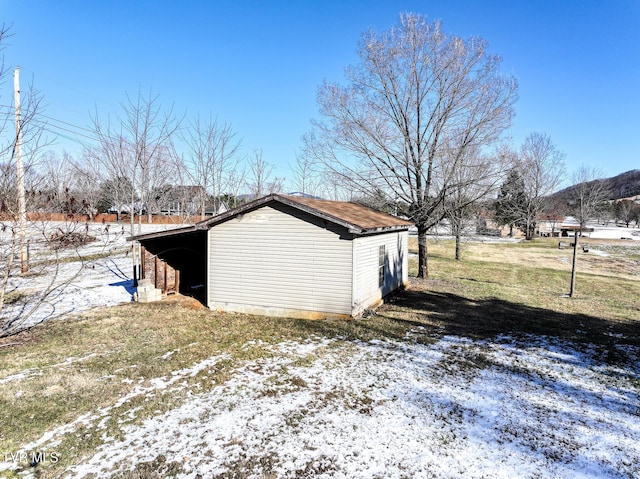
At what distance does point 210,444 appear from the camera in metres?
4.17

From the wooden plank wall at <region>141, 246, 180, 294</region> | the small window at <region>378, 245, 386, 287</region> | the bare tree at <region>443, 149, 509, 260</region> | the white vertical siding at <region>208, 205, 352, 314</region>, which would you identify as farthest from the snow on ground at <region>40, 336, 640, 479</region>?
the bare tree at <region>443, 149, 509, 260</region>

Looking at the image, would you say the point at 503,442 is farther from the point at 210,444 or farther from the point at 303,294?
the point at 303,294

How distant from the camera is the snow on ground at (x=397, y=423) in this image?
3.86 m

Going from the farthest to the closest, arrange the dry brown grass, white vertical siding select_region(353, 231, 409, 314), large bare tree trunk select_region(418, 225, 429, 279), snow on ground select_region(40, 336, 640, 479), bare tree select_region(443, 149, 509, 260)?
1. large bare tree trunk select_region(418, 225, 429, 279)
2. bare tree select_region(443, 149, 509, 260)
3. white vertical siding select_region(353, 231, 409, 314)
4. the dry brown grass
5. snow on ground select_region(40, 336, 640, 479)

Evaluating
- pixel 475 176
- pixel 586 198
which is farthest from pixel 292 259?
pixel 586 198

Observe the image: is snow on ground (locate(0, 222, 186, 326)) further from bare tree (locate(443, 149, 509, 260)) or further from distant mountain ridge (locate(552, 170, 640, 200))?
distant mountain ridge (locate(552, 170, 640, 200))

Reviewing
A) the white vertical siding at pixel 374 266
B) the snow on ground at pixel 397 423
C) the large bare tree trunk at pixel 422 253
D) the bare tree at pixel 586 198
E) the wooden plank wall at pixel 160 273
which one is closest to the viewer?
the snow on ground at pixel 397 423

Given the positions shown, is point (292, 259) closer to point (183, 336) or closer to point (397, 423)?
point (183, 336)

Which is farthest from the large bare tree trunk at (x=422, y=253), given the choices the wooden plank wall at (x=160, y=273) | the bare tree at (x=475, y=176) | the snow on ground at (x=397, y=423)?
the wooden plank wall at (x=160, y=273)

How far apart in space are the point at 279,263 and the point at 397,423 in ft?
19.2

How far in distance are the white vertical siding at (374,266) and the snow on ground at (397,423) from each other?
9.50ft

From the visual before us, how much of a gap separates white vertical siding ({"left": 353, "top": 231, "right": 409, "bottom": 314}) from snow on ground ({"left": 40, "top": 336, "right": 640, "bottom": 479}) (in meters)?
2.89

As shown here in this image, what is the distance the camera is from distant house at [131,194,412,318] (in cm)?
933

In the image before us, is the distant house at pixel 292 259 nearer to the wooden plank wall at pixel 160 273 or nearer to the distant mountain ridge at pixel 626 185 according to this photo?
the wooden plank wall at pixel 160 273
